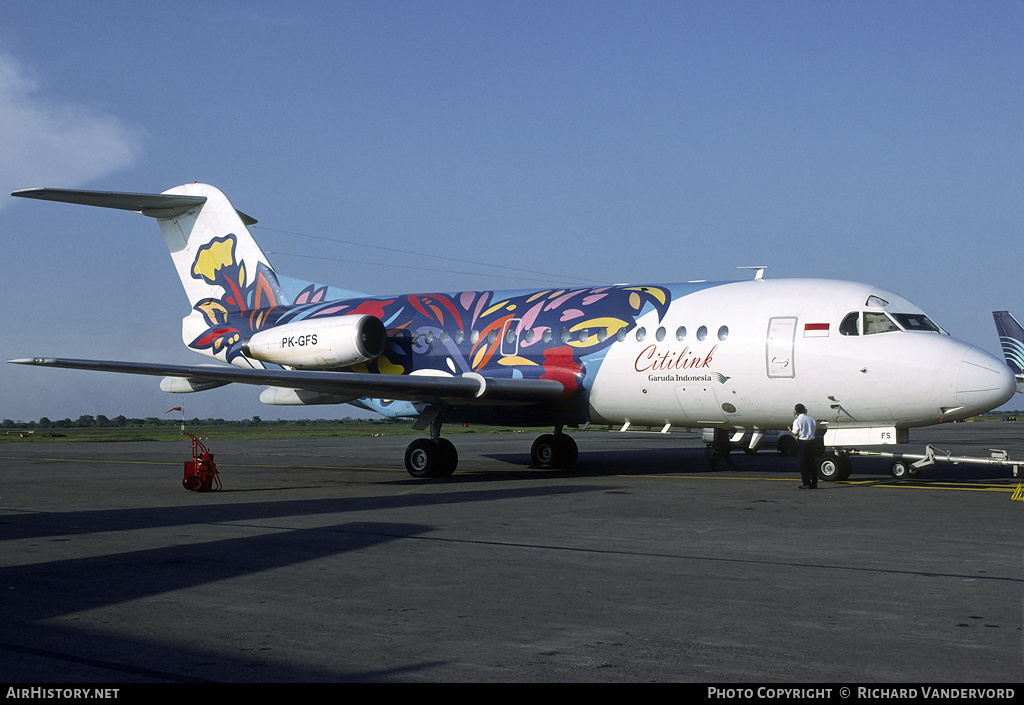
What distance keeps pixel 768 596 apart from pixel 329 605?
335cm

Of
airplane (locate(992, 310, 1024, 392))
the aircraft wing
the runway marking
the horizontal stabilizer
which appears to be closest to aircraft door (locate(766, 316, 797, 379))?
the runway marking

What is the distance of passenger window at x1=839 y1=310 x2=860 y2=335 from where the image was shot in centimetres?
1631

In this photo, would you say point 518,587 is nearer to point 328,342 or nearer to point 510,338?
point 510,338

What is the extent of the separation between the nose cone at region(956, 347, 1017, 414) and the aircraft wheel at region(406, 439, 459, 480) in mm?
9879

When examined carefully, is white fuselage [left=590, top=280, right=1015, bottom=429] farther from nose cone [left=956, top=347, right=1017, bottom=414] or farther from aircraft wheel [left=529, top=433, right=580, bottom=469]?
aircraft wheel [left=529, top=433, right=580, bottom=469]

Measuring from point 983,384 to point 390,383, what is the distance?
10.6m

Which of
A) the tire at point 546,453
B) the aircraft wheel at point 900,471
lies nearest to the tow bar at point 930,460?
the aircraft wheel at point 900,471

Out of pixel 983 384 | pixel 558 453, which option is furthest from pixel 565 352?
pixel 983 384

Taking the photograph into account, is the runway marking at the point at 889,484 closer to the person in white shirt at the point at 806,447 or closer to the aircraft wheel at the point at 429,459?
the person in white shirt at the point at 806,447

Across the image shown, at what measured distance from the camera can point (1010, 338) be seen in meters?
50.8

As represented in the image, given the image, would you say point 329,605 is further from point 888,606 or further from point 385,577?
point 888,606

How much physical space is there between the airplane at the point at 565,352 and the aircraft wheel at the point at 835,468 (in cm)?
4
